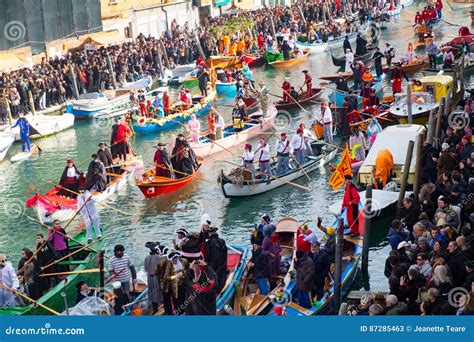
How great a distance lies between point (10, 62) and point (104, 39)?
6108 millimetres

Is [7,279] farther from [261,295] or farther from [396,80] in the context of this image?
[396,80]

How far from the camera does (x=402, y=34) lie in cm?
5231

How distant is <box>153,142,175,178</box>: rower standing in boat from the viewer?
997 inches

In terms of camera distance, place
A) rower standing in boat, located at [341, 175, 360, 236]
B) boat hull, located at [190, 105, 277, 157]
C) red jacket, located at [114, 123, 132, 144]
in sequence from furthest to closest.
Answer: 1. boat hull, located at [190, 105, 277, 157]
2. red jacket, located at [114, 123, 132, 144]
3. rower standing in boat, located at [341, 175, 360, 236]

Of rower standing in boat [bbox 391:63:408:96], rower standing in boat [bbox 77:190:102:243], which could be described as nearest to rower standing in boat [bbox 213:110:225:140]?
rower standing in boat [bbox 391:63:408:96]

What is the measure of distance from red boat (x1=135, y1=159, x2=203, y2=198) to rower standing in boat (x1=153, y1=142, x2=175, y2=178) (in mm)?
150

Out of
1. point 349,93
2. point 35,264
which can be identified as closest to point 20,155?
point 349,93

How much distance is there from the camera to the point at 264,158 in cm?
2512

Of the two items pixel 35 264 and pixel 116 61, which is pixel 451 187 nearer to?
pixel 35 264

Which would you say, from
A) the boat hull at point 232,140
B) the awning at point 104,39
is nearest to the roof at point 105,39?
the awning at point 104,39

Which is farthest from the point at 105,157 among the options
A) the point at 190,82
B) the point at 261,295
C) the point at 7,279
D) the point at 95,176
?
the point at 190,82

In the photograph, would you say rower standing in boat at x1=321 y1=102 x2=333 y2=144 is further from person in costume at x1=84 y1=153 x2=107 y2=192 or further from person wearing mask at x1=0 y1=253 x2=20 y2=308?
person wearing mask at x1=0 y1=253 x2=20 y2=308

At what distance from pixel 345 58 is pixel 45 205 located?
70.3 ft

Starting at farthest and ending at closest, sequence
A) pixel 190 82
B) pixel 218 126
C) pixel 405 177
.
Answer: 1. pixel 190 82
2. pixel 218 126
3. pixel 405 177
